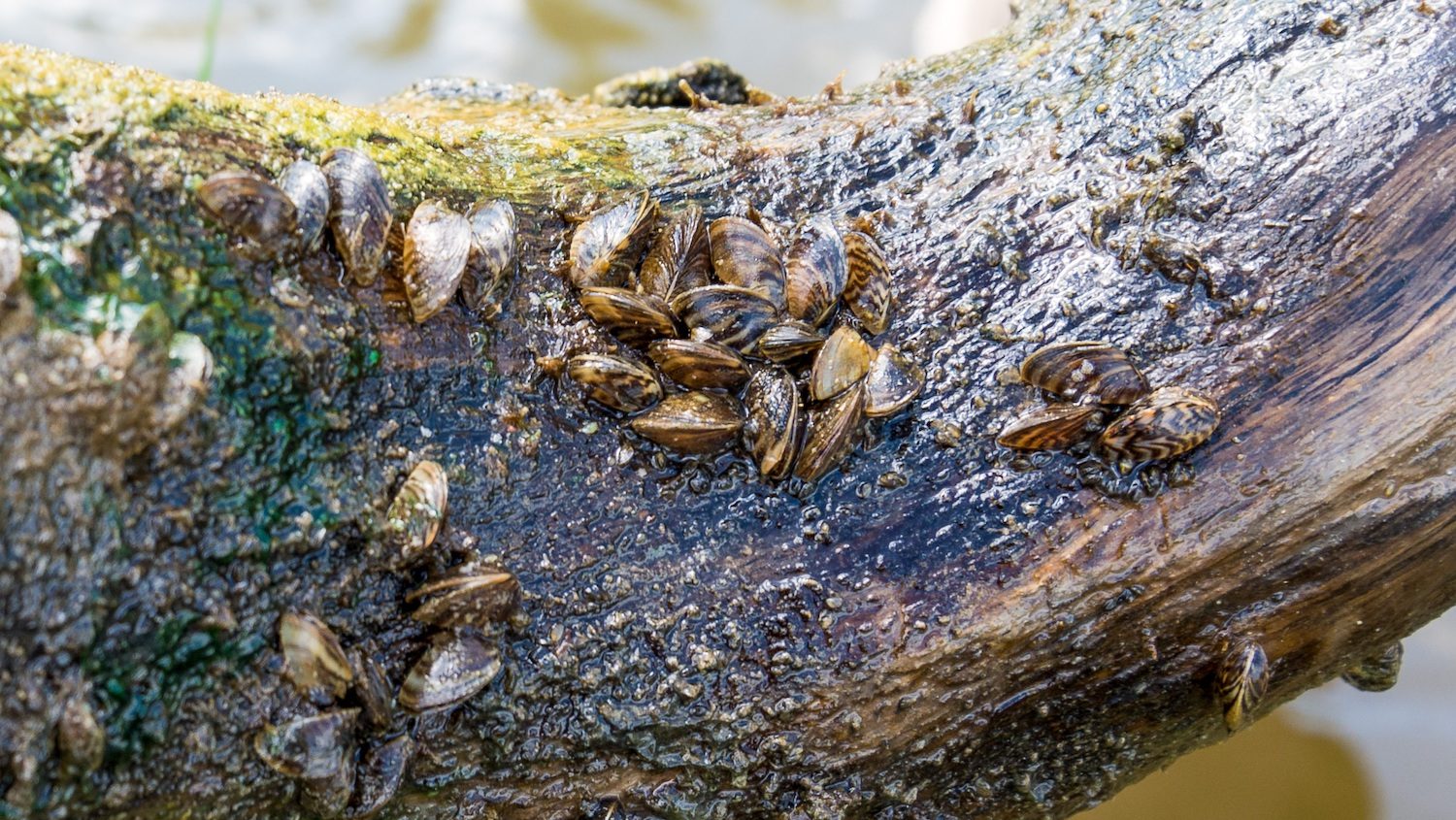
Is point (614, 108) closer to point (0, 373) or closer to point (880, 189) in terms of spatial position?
point (880, 189)

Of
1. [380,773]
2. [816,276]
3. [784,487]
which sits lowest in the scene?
[380,773]

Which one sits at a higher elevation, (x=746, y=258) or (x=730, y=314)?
(x=746, y=258)

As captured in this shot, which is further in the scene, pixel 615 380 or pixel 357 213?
pixel 615 380

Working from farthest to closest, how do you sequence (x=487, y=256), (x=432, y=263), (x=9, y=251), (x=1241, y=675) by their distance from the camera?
(x=1241, y=675), (x=487, y=256), (x=432, y=263), (x=9, y=251)

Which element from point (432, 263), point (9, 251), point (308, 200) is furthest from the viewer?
point (432, 263)

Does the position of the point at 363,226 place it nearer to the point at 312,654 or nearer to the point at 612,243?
the point at 612,243

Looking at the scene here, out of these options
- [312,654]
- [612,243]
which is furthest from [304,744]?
[612,243]

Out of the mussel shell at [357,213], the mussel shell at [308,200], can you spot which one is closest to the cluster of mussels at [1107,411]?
the mussel shell at [357,213]

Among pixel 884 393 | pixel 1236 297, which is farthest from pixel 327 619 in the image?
pixel 1236 297
